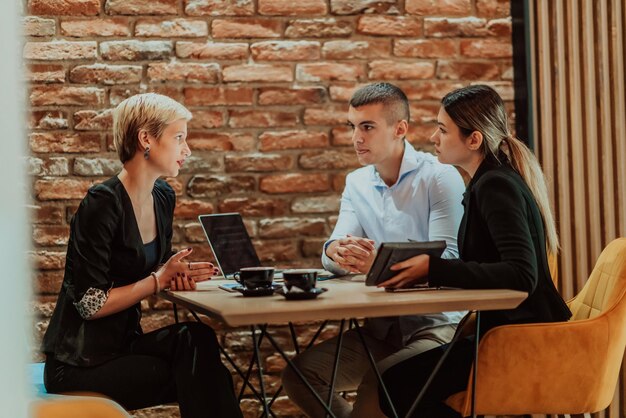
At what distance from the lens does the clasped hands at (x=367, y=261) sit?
202cm

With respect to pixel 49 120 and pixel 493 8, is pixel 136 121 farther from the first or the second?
pixel 493 8

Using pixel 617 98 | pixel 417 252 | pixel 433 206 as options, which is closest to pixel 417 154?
pixel 433 206

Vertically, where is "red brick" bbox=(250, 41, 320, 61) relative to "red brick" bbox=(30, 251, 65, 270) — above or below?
above

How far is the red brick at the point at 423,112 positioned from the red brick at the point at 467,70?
15 cm

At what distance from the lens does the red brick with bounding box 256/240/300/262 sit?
339 centimetres

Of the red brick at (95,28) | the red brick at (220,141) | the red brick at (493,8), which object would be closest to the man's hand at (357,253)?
the red brick at (220,141)

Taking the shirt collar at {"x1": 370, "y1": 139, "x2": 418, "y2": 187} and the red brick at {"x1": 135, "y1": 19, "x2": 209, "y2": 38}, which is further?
the red brick at {"x1": 135, "y1": 19, "x2": 209, "y2": 38}

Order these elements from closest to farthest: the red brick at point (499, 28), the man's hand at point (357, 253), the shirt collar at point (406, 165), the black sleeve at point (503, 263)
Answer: the black sleeve at point (503, 263)
the man's hand at point (357, 253)
the shirt collar at point (406, 165)
the red brick at point (499, 28)

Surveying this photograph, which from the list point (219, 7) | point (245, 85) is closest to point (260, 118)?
point (245, 85)

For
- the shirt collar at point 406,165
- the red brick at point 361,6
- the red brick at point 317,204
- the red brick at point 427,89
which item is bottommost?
the red brick at point 317,204

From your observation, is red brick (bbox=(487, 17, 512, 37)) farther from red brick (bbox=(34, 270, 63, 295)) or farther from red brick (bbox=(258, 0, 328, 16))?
red brick (bbox=(34, 270, 63, 295))

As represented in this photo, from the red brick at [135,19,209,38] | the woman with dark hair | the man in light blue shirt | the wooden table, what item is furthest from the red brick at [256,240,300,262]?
the wooden table

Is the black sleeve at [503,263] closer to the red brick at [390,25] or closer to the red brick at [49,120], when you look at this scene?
the red brick at [390,25]

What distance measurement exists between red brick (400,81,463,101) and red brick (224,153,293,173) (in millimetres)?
617
